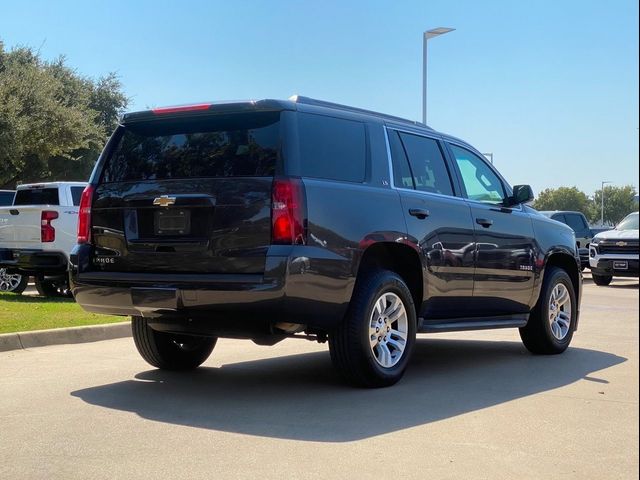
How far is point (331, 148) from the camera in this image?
604 centimetres

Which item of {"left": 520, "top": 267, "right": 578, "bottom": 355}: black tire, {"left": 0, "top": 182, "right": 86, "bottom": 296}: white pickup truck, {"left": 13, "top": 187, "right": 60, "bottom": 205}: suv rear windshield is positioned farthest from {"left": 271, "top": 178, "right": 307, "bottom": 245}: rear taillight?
{"left": 13, "top": 187, "right": 60, "bottom": 205}: suv rear windshield

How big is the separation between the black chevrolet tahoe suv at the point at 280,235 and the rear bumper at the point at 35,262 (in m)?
6.38

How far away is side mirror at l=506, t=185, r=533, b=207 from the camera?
7883 mm

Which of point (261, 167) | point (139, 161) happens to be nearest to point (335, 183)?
point (261, 167)

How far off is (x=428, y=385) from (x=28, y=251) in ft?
28.1

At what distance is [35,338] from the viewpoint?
841cm

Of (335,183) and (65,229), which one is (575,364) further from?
(65,229)

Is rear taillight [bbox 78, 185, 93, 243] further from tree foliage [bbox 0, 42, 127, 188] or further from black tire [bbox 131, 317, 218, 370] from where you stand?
tree foliage [bbox 0, 42, 127, 188]

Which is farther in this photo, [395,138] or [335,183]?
[395,138]

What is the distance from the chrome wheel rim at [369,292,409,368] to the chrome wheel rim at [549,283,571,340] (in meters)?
2.44

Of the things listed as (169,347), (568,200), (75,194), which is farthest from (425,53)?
(568,200)

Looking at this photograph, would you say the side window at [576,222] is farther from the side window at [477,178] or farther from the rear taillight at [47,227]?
the side window at [477,178]

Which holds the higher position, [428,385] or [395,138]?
[395,138]

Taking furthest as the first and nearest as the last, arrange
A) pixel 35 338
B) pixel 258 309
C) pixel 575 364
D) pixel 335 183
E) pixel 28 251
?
pixel 28 251
pixel 35 338
pixel 575 364
pixel 335 183
pixel 258 309
